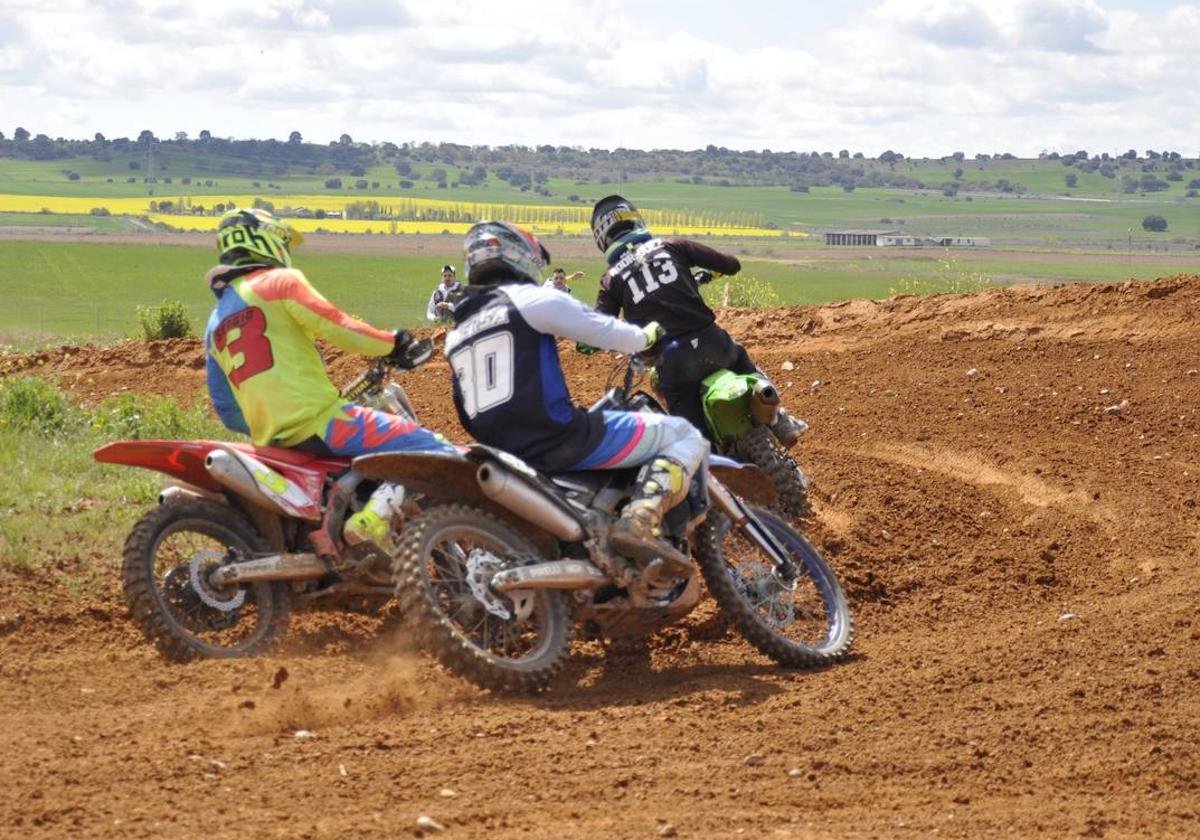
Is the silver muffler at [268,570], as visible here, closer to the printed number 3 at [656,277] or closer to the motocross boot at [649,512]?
the motocross boot at [649,512]

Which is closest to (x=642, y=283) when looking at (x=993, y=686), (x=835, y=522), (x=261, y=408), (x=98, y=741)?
(x=835, y=522)

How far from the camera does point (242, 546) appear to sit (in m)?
7.86

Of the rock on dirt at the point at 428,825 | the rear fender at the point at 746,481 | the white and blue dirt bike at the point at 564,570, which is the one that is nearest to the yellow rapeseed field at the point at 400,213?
the rear fender at the point at 746,481

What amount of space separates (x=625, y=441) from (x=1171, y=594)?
3012 mm

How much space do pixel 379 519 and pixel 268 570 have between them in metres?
0.54

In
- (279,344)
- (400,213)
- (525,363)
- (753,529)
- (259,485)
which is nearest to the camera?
(525,363)

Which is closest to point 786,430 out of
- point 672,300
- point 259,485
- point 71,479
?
point 672,300

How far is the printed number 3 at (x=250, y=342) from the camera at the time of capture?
7984 millimetres

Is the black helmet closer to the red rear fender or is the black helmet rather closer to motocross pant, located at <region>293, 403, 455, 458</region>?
motocross pant, located at <region>293, 403, 455, 458</region>

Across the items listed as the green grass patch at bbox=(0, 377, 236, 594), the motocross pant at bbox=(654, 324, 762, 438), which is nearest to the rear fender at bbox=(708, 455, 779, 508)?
the motocross pant at bbox=(654, 324, 762, 438)

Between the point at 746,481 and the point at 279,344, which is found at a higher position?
the point at 279,344

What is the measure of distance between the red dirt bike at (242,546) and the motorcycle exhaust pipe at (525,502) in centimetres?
92

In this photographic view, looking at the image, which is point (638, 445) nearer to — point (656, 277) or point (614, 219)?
point (656, 277)

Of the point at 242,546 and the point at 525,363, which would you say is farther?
the point at 242,546
